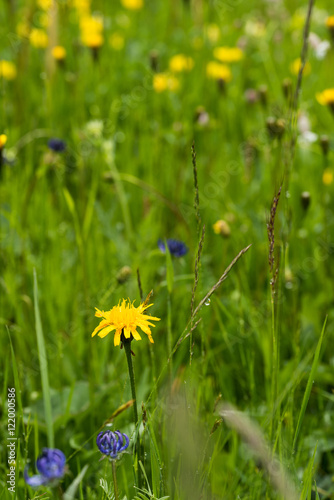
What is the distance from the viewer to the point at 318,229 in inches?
62.5

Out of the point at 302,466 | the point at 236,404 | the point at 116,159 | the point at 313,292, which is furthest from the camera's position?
the point at 116,159

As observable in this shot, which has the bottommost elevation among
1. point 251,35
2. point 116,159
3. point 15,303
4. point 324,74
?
point 15,303

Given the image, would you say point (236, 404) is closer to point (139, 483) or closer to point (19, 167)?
point (139, 483)

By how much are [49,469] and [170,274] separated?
12.0 inches

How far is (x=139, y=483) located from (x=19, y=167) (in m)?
1.21

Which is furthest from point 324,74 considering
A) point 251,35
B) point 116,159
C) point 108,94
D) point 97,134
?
point 97,134

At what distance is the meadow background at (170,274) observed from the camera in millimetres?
801

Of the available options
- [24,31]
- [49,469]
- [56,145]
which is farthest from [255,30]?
[49,469]

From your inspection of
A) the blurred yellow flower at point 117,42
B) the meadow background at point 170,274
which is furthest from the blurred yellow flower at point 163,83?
the blurred yellow flower at point 117,42

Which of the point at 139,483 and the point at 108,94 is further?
the point at 108,94

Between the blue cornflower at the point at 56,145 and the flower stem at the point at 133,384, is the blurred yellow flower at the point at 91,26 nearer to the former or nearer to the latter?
the blue cornflower at the point at 56,145

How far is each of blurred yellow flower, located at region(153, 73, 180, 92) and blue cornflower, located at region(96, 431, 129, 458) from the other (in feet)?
4.36

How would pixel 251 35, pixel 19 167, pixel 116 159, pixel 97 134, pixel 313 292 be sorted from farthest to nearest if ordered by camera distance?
pixel 251 35 < pixel 116 159 < pixel 19 167 < pixel 97 134 < pixel 313 292

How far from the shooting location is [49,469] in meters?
0.64
